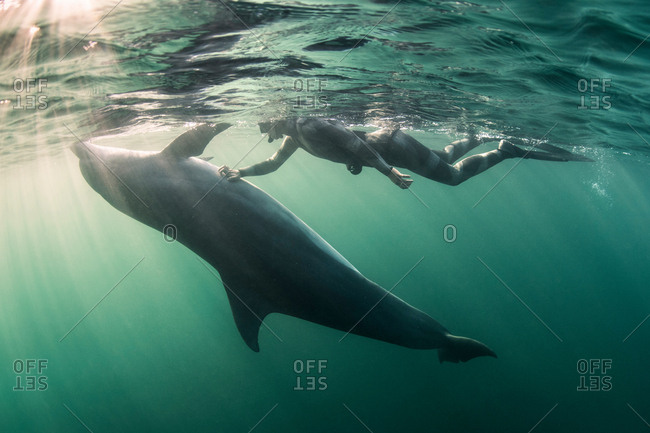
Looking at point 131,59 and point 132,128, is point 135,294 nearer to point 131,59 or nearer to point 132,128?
point 132,128

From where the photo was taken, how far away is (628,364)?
27.5 meters

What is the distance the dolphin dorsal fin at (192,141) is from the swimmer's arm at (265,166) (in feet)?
2.19

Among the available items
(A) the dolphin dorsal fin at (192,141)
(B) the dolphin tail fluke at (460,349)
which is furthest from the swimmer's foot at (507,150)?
(A) the dolphin dorsal fin at (192,141)

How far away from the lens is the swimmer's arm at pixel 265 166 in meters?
6.83

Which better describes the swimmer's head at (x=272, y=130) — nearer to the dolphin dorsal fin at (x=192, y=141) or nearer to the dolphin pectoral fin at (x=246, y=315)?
the dolphin dorsal fin at (x=192, y=141)

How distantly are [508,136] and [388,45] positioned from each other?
13.5 metres

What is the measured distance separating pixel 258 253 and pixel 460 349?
4.19m

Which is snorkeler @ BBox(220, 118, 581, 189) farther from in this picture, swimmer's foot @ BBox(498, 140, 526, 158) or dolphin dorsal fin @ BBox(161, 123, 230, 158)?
dolphin dorsal fin @ BBox(161, 123, 230, 158)

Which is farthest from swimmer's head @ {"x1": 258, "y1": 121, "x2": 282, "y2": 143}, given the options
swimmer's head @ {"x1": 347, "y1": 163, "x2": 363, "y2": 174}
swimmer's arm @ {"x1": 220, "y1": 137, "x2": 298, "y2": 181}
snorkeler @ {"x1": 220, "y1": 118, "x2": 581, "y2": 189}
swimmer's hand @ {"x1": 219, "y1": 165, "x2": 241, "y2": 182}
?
swimmer's head @ {"x1": 347, "y1": 163, "x2": 363, "y2": 174}

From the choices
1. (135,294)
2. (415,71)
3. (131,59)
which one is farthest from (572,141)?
(135,294)

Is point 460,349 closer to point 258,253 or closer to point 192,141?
point 258,253

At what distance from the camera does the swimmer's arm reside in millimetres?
6832

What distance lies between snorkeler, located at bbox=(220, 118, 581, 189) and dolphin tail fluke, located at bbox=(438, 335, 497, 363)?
3.16 meters

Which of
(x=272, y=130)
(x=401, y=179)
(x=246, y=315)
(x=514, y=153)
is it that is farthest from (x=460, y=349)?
(x=272, y=130)
